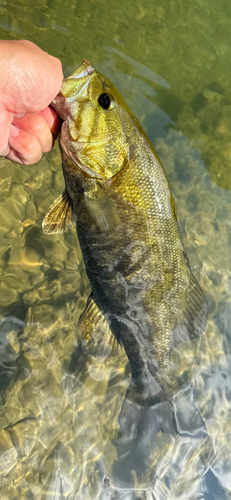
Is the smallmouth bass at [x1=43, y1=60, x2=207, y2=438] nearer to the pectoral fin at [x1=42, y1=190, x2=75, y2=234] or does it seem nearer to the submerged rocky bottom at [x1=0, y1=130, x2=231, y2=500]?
the pectoral fin at [x1=42, y1=190, x2=75, y2=234]

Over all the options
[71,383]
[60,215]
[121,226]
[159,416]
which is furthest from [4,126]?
[159,416]

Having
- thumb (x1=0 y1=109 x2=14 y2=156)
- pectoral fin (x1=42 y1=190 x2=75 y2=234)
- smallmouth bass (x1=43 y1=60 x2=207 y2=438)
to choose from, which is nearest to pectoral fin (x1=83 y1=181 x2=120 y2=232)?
smallmouth bass (x1=43 y1=60 x2=207 y2=438)

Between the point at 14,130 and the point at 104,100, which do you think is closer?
Result: the point at 104,100

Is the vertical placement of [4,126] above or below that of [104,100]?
below

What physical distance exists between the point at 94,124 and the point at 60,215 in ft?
2.19

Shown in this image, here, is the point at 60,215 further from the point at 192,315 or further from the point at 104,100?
the point at 192,315

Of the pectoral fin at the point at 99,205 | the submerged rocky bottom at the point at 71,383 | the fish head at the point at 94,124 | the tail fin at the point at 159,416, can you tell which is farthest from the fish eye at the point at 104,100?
the tail fin at the point at 159,416

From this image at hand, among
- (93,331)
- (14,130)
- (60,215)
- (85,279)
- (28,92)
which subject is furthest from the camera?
→ (85,279)

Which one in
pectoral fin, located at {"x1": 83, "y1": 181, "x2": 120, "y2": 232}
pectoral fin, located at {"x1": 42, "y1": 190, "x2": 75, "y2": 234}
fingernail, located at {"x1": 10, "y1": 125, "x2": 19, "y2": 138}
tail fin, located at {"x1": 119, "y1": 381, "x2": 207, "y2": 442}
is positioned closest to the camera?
pectoral fin, located at {"x1": 83, "y1": 181, "x2": 120, "y2": 232}

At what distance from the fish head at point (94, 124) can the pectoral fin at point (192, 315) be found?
107 cm

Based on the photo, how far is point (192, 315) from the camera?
2.66m

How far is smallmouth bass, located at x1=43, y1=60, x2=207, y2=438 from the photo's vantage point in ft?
7.13

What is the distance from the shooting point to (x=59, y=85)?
7.00 feet

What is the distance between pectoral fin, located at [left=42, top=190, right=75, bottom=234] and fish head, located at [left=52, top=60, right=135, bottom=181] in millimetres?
288
